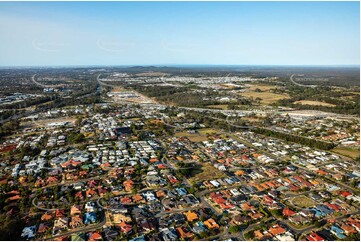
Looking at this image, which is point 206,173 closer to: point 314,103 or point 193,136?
point 193,136

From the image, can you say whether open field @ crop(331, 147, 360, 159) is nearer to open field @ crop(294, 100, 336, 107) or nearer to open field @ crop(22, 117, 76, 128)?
open field @ crop(294, 100, 336, 107)

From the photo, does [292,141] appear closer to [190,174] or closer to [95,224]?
[190,174]

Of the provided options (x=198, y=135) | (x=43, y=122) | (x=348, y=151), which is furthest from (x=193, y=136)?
(x=43, y=122)

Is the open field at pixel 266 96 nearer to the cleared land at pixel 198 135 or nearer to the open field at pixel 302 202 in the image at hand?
the cleared land at pixel 198 135

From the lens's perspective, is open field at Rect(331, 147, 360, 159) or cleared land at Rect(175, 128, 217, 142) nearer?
open field at Rect(331, 147, 360, 159)

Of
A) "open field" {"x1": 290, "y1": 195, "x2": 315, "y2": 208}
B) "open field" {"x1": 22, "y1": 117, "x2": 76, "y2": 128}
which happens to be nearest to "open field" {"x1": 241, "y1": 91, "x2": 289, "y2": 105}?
"open field" {"x1": 22, "y1": 117, "x2": 76, "y2": 128}
